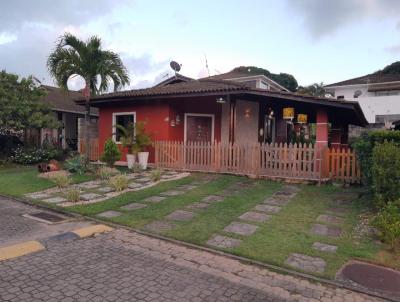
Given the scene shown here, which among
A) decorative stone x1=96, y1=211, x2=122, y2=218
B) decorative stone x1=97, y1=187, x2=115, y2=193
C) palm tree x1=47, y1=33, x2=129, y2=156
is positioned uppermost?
palm tree x1=47, y1=33, x2=129, y2=156

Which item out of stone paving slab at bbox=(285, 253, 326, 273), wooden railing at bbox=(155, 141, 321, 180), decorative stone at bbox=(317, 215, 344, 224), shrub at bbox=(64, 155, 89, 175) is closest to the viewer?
stone paving slab at bbox=(285, 253, 326, 273)

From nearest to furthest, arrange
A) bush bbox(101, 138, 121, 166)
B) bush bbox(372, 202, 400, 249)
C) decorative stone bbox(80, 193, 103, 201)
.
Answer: bush bbox(372, 202, 400, 249)
decorative stone bbox(80, 193, 103, 201)
bush bbox(101, 138, 121, 166)

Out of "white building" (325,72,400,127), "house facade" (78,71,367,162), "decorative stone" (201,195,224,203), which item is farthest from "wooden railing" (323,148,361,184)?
"white building" (325,72,400,127)

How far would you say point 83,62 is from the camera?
14.0 m

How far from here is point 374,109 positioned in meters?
31.3

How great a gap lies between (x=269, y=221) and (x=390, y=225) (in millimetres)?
2057

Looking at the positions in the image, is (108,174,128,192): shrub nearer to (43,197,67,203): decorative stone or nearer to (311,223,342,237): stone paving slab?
(43,197,67,203): decorative stone

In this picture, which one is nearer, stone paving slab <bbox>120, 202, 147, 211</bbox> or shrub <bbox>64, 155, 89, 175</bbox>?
stone paving slab <bbox>120, 202, 147, 211</bbox>

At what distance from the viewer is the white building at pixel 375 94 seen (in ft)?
100

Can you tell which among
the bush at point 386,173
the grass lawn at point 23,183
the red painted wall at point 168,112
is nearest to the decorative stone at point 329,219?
the bush at point 386,173

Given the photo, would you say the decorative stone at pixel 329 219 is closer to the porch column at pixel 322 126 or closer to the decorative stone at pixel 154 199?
the decorative stone at pixel 154 199

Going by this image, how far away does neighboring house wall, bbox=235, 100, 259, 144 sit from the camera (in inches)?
581

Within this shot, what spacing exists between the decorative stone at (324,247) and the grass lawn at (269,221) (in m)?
0.08

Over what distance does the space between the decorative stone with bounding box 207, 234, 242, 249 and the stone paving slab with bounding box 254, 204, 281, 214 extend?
1863 mm
